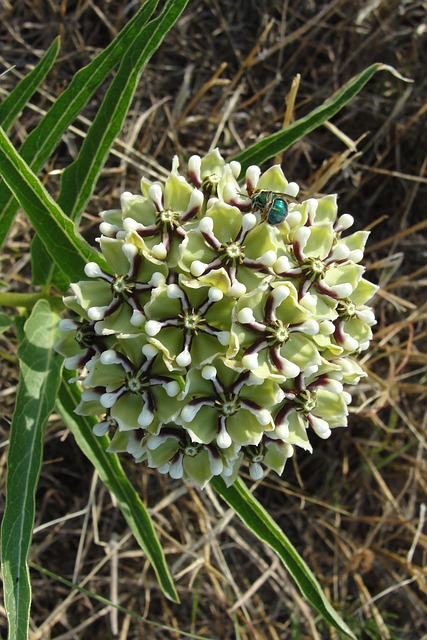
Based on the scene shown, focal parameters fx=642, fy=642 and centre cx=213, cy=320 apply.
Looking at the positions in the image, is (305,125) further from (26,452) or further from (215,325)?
(26,452)

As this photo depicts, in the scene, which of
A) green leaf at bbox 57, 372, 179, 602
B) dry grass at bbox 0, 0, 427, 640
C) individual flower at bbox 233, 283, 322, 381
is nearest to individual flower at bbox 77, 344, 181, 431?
individual flower at bbox 233, 283, 322, 381

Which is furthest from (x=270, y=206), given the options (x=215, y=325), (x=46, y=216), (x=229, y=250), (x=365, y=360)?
(x=365, y=360)

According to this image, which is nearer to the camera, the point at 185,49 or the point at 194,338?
the point at 194,338

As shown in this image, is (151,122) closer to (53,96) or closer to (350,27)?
(53,96)

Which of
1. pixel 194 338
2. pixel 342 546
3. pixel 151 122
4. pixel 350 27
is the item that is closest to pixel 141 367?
pixel 194 338

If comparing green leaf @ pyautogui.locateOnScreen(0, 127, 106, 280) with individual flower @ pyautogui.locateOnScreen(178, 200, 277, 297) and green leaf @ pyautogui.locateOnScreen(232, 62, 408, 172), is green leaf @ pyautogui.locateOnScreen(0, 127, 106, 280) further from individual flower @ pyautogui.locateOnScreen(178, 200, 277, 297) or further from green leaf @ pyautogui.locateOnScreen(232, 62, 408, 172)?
green leaf @ pyautogui.locateOnScreen(232, 62, 408, 172)

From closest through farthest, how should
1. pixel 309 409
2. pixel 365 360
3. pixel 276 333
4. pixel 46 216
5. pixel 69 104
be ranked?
pixel 276 333 → pixel 309 409 → pixel 46 216 → pixel 69 104 → pixel 365 360
